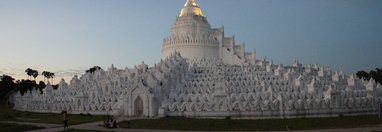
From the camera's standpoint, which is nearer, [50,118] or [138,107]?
[50,118]

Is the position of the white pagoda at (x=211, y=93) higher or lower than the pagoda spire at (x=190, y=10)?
lower

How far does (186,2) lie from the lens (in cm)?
9119

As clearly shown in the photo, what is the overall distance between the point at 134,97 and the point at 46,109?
1864 centimetres

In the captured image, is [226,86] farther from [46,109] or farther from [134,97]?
[46,109]

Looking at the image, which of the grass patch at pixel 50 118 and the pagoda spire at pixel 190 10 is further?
the pagoda spire at pixel 190 10

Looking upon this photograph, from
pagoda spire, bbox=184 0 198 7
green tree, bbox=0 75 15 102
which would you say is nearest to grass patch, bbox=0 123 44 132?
pagoda spire, bbox=184 0 198 7

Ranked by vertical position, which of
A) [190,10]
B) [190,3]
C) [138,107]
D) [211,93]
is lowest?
[138,107]

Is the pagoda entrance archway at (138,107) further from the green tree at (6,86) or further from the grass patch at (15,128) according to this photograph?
the green tree at (6,86)

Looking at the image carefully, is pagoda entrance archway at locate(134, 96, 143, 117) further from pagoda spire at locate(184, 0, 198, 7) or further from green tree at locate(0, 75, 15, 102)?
green tree at locate(0, 75, 15, 102)

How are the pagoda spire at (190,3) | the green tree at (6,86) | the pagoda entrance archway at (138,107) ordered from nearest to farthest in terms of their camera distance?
the pagoda entrance archway at (138,107) → the pagoda spire at (190,3) → the green tree at (6,86)

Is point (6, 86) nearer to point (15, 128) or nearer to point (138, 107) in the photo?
point (138, 107)

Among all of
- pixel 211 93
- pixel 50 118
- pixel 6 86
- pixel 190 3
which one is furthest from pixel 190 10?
pixel 6 86

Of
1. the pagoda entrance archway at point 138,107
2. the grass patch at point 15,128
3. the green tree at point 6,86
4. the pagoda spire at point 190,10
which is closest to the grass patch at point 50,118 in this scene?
the pagoda entrance archway at point 138,107

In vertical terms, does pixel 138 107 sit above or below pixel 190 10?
below
